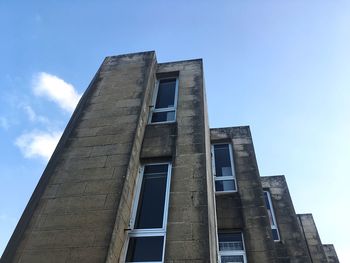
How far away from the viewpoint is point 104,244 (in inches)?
195

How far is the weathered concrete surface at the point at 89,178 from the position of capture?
201 inches

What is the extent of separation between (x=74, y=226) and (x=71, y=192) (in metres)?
0.87

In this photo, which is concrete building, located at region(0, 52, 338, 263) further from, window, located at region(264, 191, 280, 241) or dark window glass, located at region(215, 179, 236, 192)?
window, located at region(264, 191, 280, 241)

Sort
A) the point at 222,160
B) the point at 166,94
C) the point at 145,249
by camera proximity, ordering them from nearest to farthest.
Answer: the point at 145,249 < the point at 166,94 < the point at 222,160

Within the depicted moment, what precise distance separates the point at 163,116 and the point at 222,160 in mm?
4135

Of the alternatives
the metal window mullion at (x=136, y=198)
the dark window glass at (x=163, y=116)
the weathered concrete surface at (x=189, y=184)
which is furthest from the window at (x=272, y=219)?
the metal window mullion at (x=136, y=198)

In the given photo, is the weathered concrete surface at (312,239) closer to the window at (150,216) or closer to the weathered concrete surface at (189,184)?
the weathered concrete surface at (189,184)

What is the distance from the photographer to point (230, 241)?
9.13 metres

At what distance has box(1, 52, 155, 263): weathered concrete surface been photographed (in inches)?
201

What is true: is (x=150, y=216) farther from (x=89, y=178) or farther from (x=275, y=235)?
(x=275, y=235)

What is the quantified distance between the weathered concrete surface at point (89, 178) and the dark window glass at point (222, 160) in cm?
441

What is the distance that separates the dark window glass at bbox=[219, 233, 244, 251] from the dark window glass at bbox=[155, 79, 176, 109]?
464 cm

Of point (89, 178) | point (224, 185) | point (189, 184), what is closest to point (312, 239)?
point (224, 185)

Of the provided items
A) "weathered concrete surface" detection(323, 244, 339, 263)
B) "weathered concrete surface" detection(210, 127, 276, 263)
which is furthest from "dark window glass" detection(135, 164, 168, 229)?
"weathered concrete surface" detection(323, 244, 339, 263)
